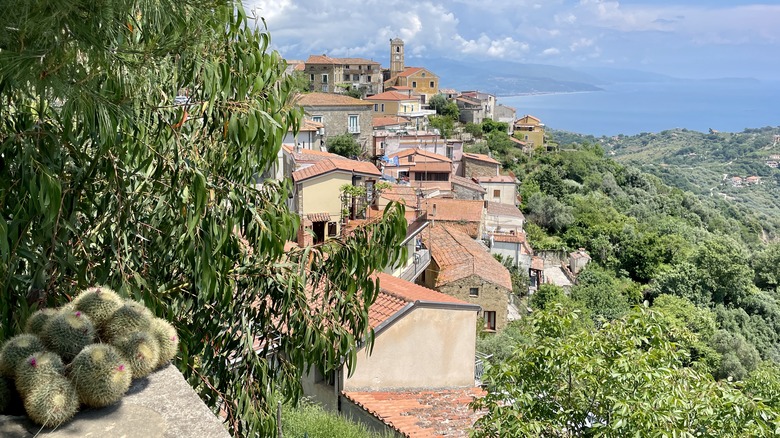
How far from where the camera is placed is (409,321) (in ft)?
42.4

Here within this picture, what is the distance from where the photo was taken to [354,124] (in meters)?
55.2

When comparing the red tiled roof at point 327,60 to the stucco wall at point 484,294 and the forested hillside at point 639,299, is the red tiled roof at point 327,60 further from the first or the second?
the stucco wall at point 484,294

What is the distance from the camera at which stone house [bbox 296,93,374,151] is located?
53.2m

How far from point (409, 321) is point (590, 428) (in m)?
5.79

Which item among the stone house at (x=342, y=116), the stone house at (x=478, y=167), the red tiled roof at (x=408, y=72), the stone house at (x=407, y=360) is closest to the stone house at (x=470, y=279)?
the stone house at (x=407, y=360)

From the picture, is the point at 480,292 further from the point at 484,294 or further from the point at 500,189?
the point at 500,189

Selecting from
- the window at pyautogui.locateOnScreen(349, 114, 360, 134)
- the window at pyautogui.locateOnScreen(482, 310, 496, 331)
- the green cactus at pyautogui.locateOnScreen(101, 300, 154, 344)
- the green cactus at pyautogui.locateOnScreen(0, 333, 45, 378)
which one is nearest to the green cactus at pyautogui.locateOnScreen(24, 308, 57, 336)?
the green cactus at pyautogui.locateOnScreen(0, 333, 45, 378)

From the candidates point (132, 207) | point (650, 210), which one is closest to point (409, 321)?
point (132, 207)

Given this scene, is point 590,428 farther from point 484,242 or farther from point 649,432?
point 484,242

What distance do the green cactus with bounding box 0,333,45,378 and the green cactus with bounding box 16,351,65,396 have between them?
54 millimetres

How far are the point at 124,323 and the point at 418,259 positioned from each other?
2190 cm

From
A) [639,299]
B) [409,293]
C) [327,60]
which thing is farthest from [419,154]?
[327,60]

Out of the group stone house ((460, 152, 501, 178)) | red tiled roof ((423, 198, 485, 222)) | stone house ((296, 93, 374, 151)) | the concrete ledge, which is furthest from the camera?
stone house ((460, 152, 501, 178))

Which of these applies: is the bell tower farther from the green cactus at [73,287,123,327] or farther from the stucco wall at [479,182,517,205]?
the green cactus at [73,287,123,327]
